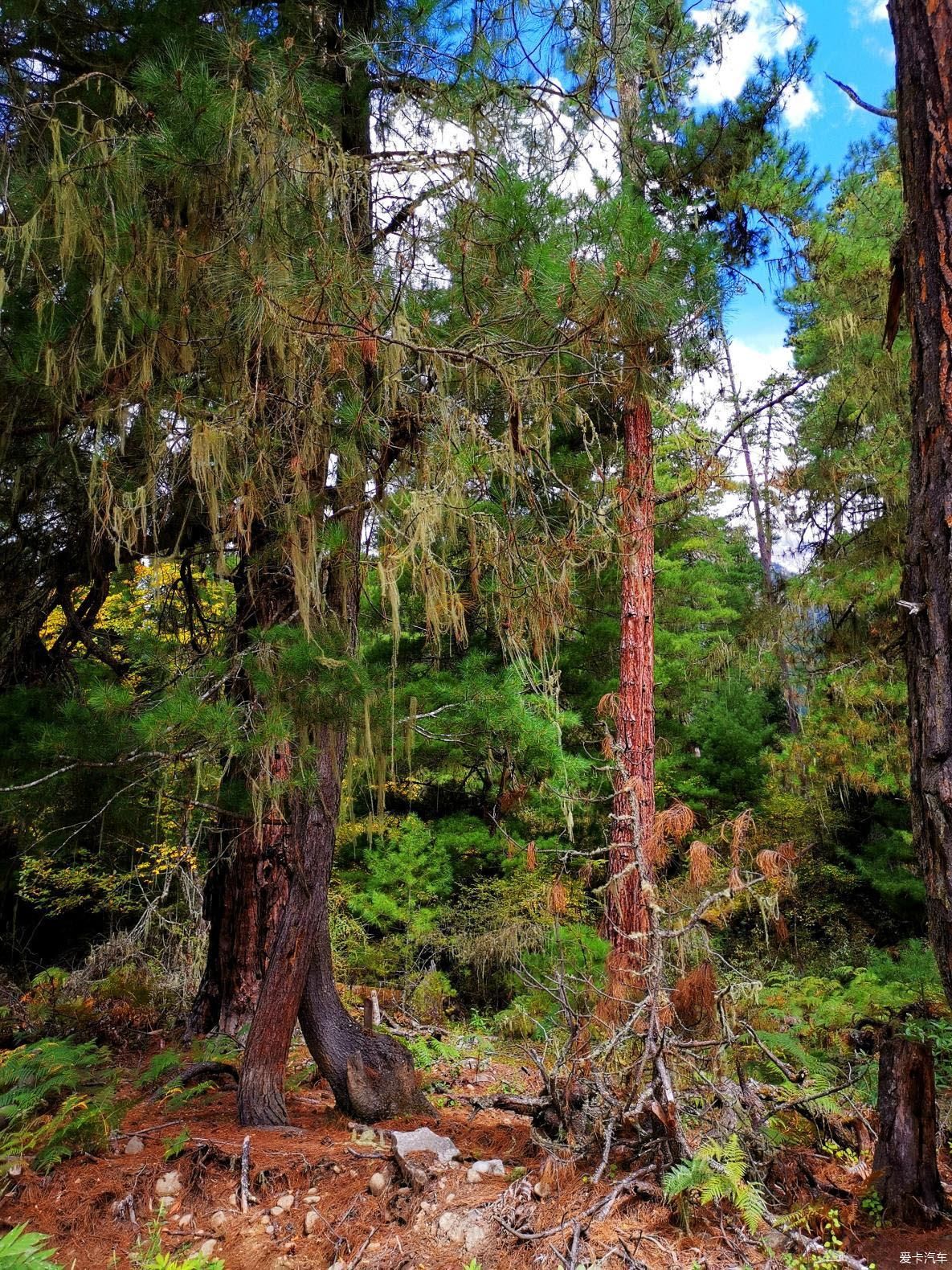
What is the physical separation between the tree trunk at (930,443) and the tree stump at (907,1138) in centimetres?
84

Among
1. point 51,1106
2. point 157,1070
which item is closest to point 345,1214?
point 51,1106

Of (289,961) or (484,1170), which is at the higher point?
(289,961)

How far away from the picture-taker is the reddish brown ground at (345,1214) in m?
2.37

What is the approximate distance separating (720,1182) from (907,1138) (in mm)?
707

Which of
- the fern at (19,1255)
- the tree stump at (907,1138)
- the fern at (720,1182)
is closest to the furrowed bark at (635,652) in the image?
the tree stump at (907,1138)

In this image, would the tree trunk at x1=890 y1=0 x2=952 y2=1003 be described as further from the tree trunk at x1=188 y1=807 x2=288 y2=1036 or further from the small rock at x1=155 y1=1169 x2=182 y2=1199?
the tree trunk at x1=188 y1=807 x2=288 y2=1036

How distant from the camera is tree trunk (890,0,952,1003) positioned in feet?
6.67

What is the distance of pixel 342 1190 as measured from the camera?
9.38 feet

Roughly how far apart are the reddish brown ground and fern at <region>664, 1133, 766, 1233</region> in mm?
88

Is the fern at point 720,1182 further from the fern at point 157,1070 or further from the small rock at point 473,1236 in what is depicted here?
the fern at point 157,1070

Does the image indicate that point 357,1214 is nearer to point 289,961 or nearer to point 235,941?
point 289,961

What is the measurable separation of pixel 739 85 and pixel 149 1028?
28.7ft

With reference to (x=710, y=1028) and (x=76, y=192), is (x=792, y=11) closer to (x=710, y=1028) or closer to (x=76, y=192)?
(x=76, y=192)

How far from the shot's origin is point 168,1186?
2.90 meters
